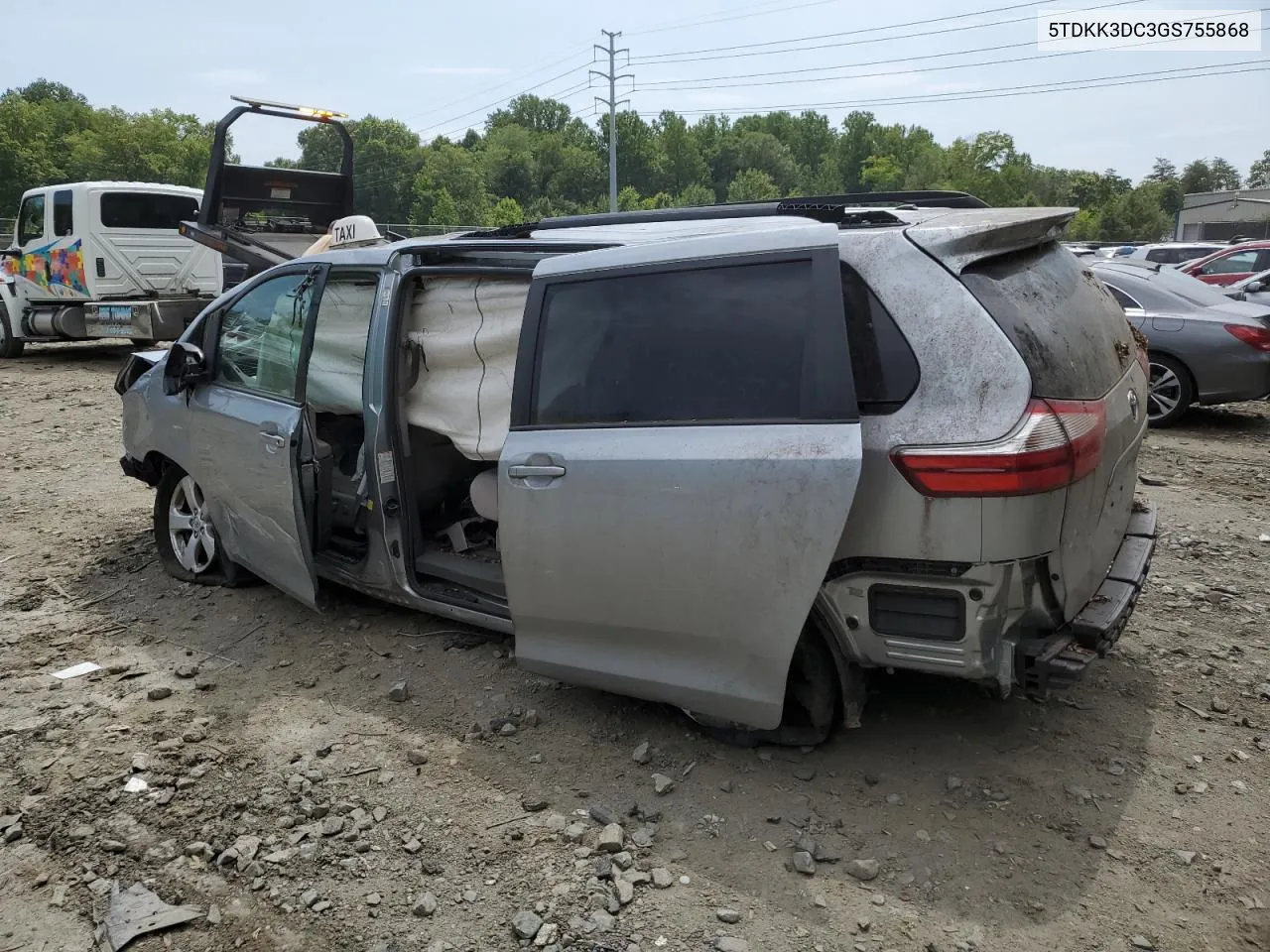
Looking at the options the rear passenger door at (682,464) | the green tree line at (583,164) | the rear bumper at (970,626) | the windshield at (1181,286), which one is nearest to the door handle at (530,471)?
the rear passenger door at (682,464)

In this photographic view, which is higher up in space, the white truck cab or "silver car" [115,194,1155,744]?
the white truck cab

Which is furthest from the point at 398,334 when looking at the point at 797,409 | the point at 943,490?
the point at 943,490

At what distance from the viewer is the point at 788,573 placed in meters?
2.90

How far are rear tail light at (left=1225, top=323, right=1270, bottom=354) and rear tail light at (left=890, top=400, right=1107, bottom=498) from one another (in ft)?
22.9

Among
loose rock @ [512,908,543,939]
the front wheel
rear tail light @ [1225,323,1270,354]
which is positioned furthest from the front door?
rear tail light @ [1225,323,1270,354]

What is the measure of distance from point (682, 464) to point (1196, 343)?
293 inches

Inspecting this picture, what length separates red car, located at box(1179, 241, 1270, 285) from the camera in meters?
16.2

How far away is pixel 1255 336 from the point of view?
852 centimetres

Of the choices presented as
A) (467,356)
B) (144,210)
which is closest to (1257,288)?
(467,356)

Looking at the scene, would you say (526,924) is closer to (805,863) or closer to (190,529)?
(805,863)

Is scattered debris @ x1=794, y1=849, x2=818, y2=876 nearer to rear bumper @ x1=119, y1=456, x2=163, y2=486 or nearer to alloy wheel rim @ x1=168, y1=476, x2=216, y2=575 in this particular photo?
alloy wheel rim @ x1=168, y1=476, x2=216, y2=575

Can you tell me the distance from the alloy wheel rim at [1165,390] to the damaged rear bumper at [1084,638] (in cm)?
631

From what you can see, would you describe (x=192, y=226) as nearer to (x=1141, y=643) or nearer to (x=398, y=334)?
(x=398, y=334)

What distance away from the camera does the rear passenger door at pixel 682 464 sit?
2900 mm
